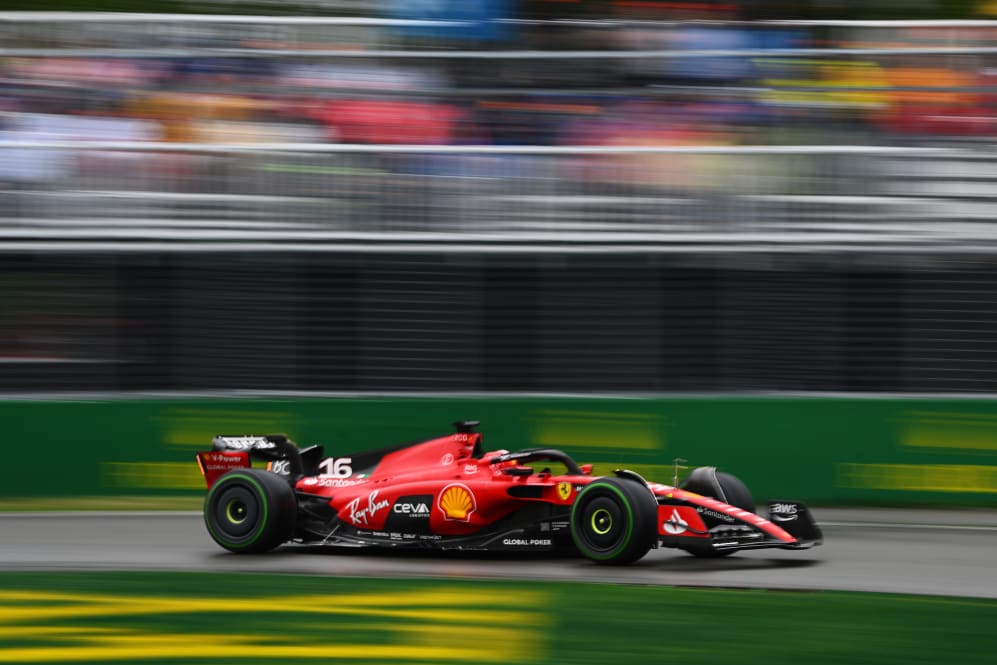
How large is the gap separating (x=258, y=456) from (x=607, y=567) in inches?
93.4

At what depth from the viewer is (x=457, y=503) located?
27.0ft

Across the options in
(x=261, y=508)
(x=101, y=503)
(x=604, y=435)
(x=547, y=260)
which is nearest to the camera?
(x=261, y=508)

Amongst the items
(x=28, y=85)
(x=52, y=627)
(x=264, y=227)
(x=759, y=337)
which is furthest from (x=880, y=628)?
(x=28, y=85)

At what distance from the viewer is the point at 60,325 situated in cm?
1181

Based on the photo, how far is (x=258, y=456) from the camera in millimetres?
9039

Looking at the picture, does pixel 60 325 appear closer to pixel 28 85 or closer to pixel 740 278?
pixel 28 85

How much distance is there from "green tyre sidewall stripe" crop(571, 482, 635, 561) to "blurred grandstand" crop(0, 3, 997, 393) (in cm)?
385

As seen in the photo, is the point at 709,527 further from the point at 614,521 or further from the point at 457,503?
the point at 457,503

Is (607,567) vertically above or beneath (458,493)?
beneath

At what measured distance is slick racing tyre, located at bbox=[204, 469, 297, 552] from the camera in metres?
8.55

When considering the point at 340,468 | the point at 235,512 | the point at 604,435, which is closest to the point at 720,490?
the point at 340,468

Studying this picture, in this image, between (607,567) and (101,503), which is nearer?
(607,567)

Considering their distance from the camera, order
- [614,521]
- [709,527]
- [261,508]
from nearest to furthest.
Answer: [614,521] → [709,527] → [261,508]

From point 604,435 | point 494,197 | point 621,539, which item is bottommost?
point 621,539
